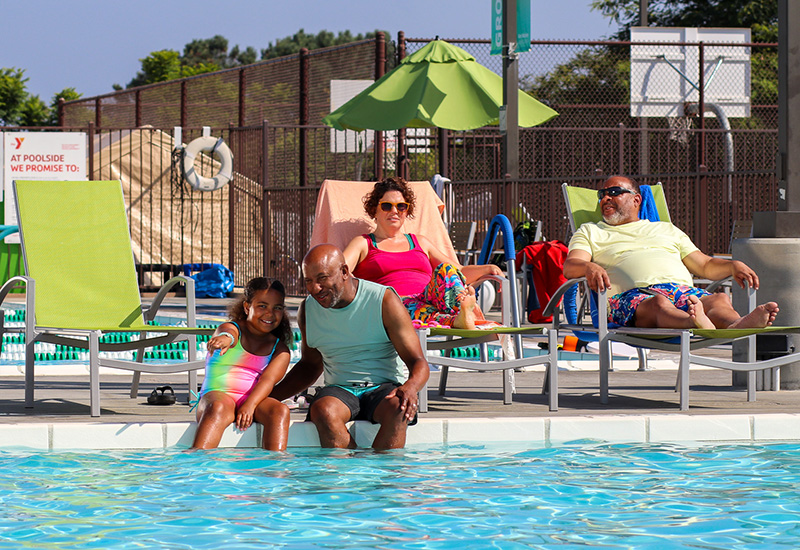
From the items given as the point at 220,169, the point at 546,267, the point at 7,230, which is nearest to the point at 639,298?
the point at 546,267

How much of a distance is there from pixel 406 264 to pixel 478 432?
5.04ft

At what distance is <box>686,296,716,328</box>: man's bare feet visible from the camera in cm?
557

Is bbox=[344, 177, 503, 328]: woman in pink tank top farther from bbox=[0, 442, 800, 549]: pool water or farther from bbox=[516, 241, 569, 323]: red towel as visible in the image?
bbox=[516, 241, 569, 323]: red towel

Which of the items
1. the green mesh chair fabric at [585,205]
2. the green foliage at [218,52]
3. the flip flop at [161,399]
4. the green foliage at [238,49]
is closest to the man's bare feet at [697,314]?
the green mesh chair fabric at [585,205]

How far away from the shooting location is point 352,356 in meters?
4.73

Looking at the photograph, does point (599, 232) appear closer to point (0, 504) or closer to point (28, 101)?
point (0, 504)

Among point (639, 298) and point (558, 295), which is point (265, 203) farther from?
point (639, 298)

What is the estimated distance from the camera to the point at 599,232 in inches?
256

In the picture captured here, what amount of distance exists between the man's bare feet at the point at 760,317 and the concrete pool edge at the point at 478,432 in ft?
2.12

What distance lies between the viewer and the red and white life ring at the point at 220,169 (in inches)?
606

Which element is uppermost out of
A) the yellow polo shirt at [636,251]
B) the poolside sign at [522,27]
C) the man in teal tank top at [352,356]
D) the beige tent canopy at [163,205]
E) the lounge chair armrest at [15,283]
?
the poolside sign at [522,27]

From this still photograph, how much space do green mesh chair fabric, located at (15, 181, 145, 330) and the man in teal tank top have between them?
1.36m

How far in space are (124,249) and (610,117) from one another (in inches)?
534

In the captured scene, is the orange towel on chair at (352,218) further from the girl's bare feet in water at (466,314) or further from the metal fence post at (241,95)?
the metal fence post at (241,95)
